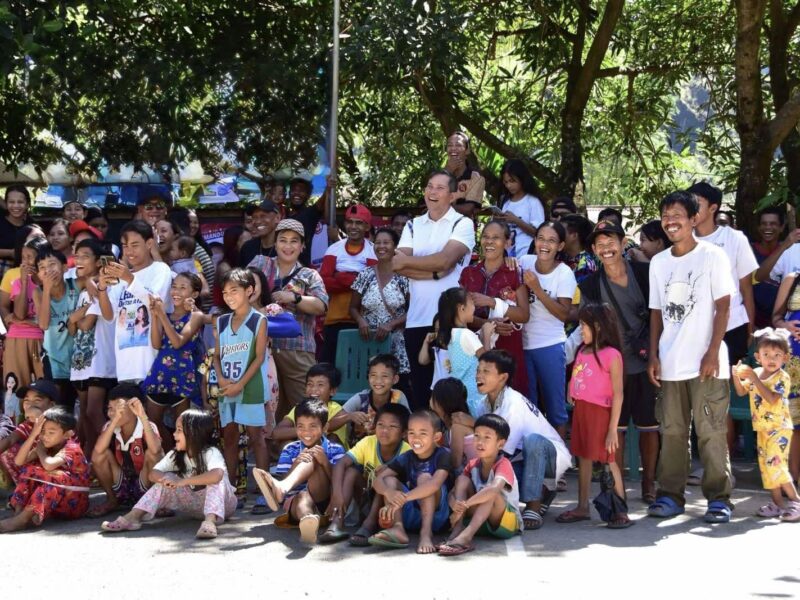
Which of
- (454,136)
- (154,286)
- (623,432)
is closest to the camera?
(623,432)

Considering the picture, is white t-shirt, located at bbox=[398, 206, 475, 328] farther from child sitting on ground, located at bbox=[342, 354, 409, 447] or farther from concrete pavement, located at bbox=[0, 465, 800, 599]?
concrete pavement, located at bbox=[0, 465, 800, 599]

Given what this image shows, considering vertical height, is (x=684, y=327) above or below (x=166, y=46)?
below

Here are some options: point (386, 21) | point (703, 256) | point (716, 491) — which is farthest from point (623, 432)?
point (386, 21)

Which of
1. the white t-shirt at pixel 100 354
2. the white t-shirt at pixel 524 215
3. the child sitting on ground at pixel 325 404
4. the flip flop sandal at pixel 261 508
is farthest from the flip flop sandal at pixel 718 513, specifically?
the white t-shirt at pixel 100 354

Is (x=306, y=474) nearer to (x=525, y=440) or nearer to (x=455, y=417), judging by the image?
(x=455, y=417)

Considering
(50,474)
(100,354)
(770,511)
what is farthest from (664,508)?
(100,354)

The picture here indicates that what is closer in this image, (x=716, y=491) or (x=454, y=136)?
(x=716, y=491)

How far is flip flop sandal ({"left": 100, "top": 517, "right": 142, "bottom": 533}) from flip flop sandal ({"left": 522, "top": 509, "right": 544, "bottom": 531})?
2.39 m

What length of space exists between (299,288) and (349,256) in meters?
1.21

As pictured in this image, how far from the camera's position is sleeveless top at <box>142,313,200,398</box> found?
823cm

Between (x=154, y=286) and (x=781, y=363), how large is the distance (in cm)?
434

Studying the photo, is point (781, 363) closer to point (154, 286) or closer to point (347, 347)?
point (347, 347)

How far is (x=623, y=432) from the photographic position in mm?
7852

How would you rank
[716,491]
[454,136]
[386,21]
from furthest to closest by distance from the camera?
1. [386,21]
2. [454,136]
3. [716,491]
